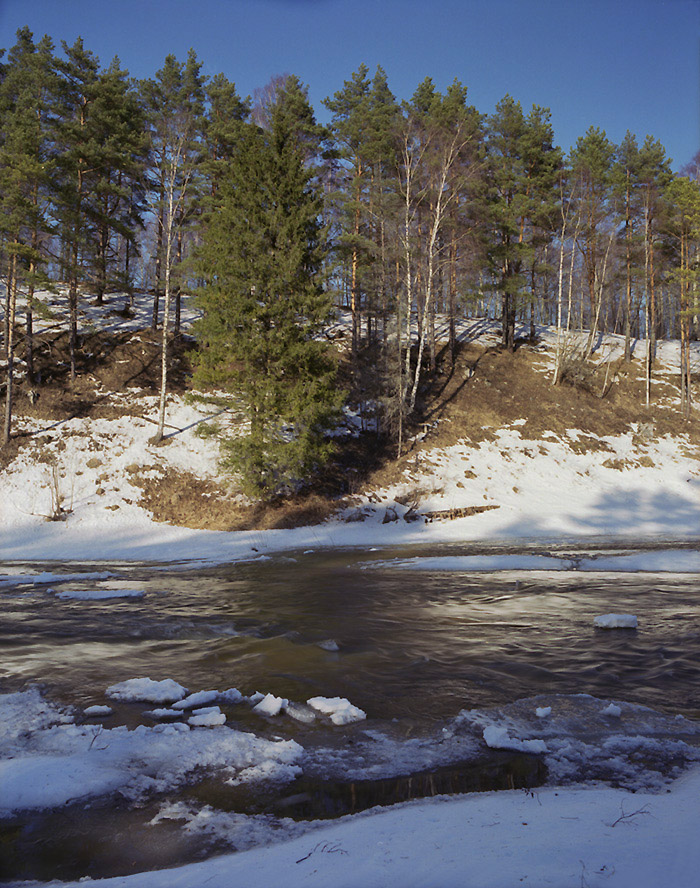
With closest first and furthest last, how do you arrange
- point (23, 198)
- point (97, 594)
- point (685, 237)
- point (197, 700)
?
point (197, 700) → point (97, 594) → point (23, 198) → point (685, 237)

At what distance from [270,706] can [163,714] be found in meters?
0.96

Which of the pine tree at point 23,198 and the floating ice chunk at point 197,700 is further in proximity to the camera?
the pine tree at point 23,198

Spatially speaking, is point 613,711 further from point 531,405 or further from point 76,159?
point 76,159

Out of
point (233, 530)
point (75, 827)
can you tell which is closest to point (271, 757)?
point (75, 827)

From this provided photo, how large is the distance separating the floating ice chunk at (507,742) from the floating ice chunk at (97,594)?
313 inches

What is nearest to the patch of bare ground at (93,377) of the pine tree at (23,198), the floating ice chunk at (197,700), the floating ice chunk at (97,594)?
the pine tree at (23,198)

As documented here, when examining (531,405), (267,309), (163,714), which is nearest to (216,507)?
(267,309)

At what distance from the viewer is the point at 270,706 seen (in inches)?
193

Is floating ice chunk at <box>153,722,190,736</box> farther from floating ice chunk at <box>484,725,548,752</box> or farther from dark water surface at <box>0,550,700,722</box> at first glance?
floating ice chunk at <box>484,725,548,752</box>

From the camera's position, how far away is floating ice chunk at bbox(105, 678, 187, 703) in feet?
17.0

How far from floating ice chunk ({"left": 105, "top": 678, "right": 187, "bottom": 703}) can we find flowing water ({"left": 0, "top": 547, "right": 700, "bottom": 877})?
0.17m

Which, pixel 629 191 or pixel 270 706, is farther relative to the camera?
pixel 629 191

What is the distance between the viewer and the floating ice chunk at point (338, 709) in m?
4.73

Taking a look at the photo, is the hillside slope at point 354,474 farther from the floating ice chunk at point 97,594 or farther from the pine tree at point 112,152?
the floating ice chunk at point 97,594
